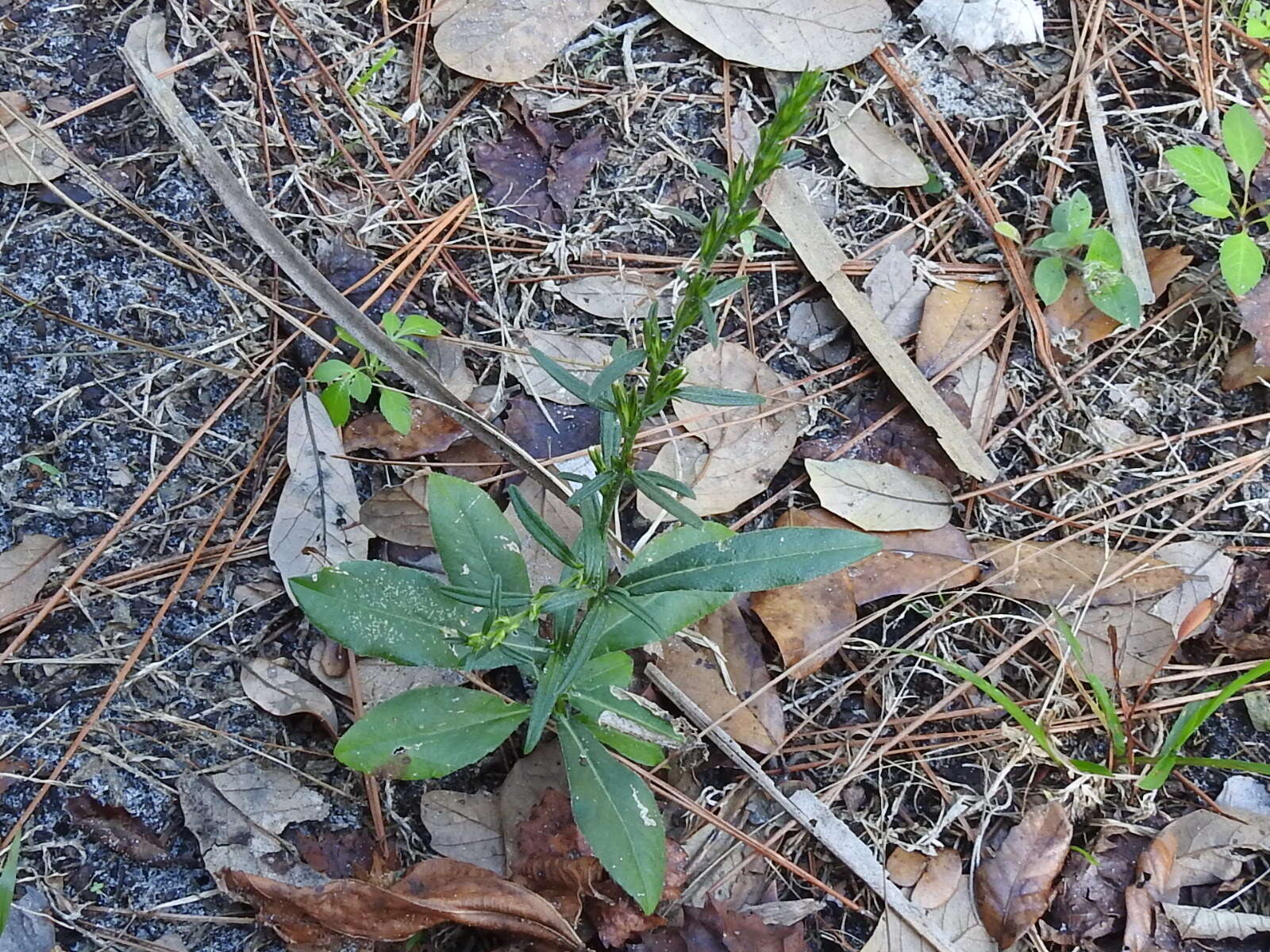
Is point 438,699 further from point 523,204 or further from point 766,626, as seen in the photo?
point 523,204

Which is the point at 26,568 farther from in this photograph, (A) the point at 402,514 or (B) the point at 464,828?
(B) the point at 464,828

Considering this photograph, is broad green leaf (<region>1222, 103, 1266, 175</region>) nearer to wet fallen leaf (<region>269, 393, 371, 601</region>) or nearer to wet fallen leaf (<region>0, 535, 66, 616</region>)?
wet fallen leaf (<region>269, 393, 371, 601</region>)

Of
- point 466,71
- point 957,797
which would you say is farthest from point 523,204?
point 957,797

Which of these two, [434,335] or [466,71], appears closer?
[434,335]

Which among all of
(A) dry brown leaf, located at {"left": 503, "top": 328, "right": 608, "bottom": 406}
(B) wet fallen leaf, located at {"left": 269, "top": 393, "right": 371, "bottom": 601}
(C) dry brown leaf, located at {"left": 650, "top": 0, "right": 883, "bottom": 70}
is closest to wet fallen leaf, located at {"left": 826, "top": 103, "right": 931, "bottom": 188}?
(C) dry brown leaf, located at {"left": 650, "top": 0, "right": 883, "bottom": 70}

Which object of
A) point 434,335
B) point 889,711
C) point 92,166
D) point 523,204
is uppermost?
point 92,166

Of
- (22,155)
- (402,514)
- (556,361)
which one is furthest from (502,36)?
(402,514)

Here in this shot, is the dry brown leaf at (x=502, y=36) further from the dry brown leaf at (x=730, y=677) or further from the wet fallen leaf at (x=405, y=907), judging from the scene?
the wet fallen leaf at (x=405, y=907)
